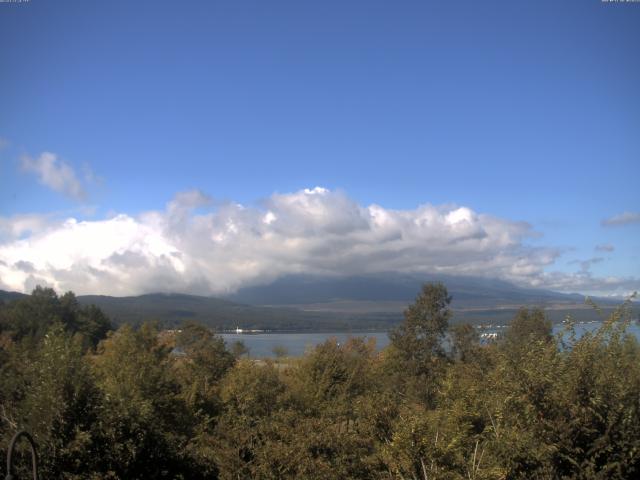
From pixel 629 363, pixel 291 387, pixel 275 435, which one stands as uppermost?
pixel 629 363

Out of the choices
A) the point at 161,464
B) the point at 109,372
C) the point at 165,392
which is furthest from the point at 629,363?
the point at 109,372

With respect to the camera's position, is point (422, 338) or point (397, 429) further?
point (422, 338)

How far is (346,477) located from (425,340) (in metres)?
34.2

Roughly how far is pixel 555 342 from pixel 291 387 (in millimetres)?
25693

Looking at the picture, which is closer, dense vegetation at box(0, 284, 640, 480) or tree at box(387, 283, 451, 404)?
dense vegetation at box(0, 284, 640, 480)

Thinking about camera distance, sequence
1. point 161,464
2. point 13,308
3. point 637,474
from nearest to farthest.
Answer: point 637,474 → point 161,464 → point 13,308

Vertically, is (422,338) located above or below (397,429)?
below

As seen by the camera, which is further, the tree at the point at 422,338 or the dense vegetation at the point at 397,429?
the tree at the point at 422,338

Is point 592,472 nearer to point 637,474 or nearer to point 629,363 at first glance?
point 637,474

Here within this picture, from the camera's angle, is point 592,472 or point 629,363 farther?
point 629,363

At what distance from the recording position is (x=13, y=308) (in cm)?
10869

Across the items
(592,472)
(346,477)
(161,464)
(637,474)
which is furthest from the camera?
(161,464)

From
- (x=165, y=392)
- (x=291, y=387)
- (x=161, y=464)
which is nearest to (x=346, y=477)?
(x=161, y=464)

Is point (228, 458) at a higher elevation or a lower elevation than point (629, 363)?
lower
